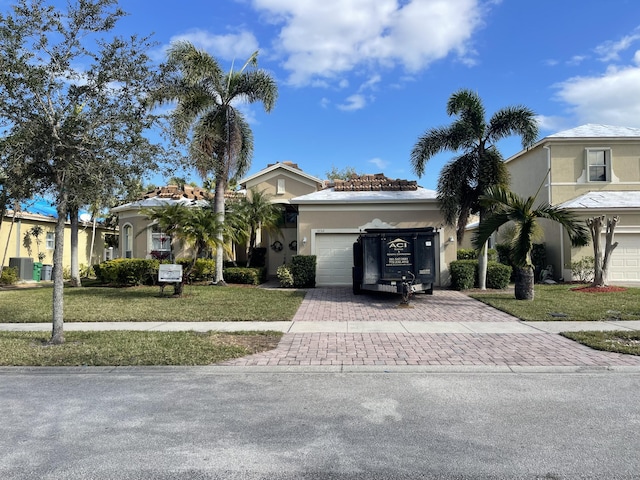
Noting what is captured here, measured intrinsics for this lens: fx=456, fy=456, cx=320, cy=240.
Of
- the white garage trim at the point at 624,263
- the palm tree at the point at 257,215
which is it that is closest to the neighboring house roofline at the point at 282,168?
the palm tree at the point at 257,215

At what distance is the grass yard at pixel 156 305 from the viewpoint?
1118cm

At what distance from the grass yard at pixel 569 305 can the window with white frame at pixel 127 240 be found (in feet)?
53.3

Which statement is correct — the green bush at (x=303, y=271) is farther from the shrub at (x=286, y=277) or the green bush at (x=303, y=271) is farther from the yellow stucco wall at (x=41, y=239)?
the yellow stucco wall at (x=41, y=239)

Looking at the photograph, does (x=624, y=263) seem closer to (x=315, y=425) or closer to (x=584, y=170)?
(x=584, y=170)

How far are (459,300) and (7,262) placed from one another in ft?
74.8

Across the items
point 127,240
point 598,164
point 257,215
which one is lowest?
point 127,240

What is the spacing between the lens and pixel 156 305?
13.3m

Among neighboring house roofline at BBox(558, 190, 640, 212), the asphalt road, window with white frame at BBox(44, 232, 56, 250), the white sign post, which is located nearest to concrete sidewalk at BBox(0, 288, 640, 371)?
the asphalt road

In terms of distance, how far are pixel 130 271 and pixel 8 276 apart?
7.37 m

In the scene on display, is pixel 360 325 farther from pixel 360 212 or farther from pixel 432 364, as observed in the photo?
pixel 360 212

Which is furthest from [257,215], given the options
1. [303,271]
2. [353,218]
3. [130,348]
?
[130,348]

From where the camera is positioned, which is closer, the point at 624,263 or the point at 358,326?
the point at 358,326

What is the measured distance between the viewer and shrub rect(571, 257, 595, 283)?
1970 cm

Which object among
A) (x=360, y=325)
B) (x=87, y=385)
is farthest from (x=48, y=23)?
(x=360, y=325)
